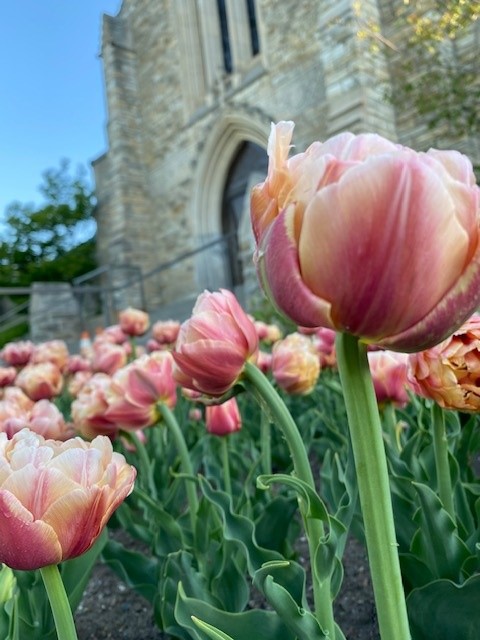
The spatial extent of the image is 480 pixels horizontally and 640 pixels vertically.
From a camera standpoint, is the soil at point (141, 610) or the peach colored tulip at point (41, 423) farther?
the soil at point (141, 610)

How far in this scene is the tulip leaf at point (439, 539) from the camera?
0.62 m

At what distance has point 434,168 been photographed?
311 mm

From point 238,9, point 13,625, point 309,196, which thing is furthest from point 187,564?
point 238,9

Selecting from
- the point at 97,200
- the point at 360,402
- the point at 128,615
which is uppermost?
the point at 97,200

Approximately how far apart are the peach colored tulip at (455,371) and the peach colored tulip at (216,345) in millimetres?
184

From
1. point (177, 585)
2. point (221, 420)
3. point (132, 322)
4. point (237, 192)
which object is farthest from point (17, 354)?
point (237, 192)

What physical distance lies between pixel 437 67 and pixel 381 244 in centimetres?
670

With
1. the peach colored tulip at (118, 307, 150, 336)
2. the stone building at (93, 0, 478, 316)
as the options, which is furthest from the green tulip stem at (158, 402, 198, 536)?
the stone building at (93, 0, 478, 316)

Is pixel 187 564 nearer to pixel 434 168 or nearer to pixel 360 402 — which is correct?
pixel 360 402

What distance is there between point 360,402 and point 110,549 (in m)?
0.73

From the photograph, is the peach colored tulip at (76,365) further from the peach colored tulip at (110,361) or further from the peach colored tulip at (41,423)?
the peach colored tulip at (41,423)

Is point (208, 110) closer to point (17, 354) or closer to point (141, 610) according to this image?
point (17, 354)

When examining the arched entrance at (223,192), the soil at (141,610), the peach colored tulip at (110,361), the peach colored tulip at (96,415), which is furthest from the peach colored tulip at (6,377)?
the arched entrance at (223,192)

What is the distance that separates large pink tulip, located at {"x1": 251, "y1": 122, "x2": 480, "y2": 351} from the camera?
300 mm
